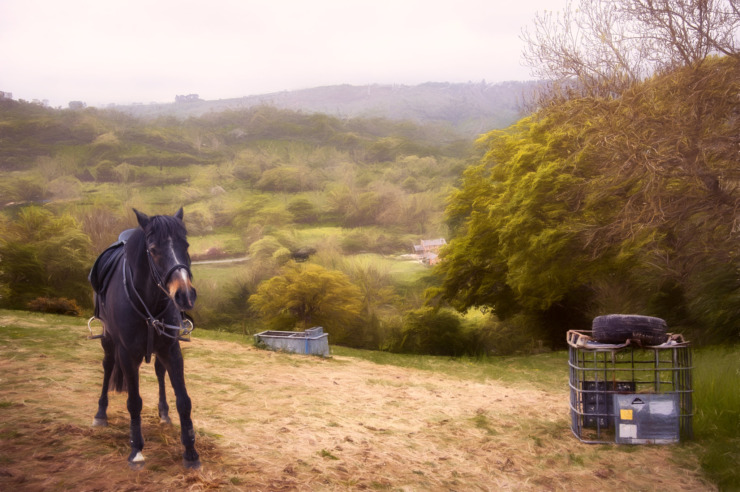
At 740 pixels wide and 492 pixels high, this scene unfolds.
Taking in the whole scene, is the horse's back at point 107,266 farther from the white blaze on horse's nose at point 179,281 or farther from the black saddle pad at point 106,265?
the white blaze on horse's nose at point 179,281

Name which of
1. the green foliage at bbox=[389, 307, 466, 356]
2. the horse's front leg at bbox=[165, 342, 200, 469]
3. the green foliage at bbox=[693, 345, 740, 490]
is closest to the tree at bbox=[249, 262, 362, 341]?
the green foliage at bbox=[389, 307, 466, 356]

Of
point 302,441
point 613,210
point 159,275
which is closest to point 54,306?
point 302,441

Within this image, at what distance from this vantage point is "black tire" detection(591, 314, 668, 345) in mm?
5551

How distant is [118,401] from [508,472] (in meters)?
4.12

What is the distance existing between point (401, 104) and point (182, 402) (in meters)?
45.4

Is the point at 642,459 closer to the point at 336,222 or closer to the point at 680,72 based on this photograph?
the point at 680,72

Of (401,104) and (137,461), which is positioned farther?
(401,104)

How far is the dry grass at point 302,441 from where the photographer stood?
159 inches

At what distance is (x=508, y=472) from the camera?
16.3 feet

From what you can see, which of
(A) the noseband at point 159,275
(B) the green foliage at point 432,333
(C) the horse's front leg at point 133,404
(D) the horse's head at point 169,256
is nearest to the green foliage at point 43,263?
(B) the green foliage at point 432,333

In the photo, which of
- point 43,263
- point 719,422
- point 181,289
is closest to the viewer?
point 181,289

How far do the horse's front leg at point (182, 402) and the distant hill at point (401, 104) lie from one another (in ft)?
125

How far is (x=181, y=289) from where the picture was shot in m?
3.42

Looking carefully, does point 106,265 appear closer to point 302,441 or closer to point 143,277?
point 143,277
